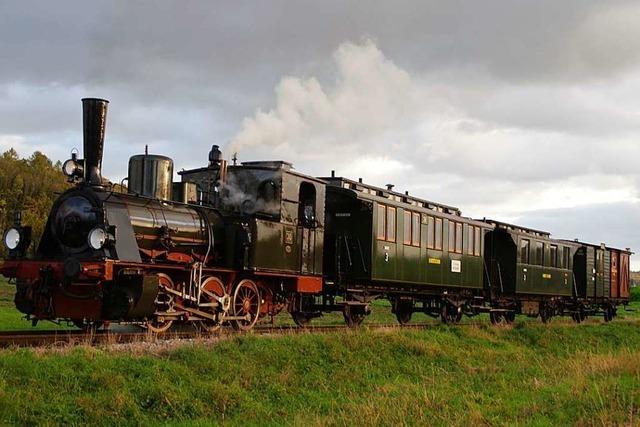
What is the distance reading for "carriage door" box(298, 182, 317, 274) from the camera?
16.0 meters

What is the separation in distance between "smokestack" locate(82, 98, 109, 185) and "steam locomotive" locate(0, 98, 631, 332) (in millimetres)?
19

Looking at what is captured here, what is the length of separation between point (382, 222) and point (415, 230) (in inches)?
78.2

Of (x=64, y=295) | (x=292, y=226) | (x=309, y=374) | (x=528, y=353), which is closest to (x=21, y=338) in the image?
(x=64, y=295)

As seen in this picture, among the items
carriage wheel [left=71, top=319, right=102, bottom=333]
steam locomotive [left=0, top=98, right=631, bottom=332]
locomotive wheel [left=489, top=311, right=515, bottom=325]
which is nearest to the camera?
steam locomotive [left=0, top=98, right=631, bottom=332]

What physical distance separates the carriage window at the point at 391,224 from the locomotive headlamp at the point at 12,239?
910cm

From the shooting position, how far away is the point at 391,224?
1873 cm

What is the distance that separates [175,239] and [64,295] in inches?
89.4

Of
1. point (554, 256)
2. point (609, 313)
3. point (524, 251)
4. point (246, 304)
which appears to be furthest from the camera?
point (609, 313)

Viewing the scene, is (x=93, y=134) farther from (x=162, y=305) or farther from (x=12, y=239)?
(x=162, y=305)

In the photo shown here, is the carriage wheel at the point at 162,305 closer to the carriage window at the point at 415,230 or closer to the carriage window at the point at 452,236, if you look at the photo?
the carriage window at the point at 415,230

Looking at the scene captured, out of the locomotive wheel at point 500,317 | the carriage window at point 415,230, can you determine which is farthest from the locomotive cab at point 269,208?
the locomotive wheel at point 500,317

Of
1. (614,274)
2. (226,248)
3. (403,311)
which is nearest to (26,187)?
(614,274)

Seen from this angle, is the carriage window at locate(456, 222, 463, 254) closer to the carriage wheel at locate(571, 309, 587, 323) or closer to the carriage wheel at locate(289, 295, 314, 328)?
the carriage wheel at locate(289, 295, 314, 328)

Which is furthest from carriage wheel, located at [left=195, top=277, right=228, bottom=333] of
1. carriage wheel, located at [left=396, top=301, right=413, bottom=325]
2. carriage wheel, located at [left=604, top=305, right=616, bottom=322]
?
carriage wheel, located at [left=604, top=305, right=616, bottom=322]
